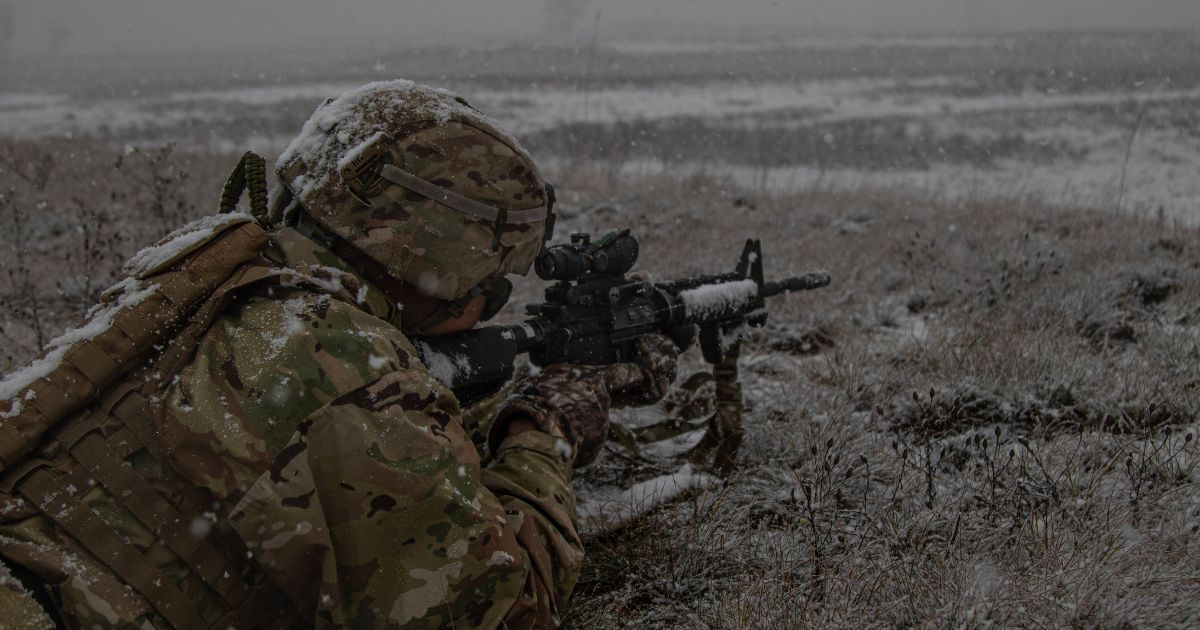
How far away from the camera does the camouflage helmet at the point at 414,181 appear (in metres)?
1.92

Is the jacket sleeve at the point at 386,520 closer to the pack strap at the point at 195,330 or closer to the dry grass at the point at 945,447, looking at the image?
the pack strap at the point at 195,330

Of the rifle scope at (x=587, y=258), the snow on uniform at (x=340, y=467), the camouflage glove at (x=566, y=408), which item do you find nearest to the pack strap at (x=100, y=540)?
the snow on uniform at (x=340, y=467)

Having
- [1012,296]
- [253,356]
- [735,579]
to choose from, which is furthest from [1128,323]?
[253,356]

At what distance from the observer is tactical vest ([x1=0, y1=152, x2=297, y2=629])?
1555mm

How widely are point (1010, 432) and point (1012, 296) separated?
2094 millimetres

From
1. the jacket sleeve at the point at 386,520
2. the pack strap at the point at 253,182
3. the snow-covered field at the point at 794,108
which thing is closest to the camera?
the jacket sleeve at the point at 386,520

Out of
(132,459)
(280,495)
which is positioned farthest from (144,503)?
(280,495)

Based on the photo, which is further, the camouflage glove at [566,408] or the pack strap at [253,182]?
the camouflage glove at [566,408]

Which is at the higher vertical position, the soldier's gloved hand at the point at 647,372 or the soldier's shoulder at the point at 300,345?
the soldier's shoulder at the point at 300,345

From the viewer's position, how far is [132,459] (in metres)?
1.61

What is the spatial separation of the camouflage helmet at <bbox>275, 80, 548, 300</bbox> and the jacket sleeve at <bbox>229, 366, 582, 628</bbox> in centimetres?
38

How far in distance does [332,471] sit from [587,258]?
155cm

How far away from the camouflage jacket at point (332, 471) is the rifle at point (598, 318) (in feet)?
2.21

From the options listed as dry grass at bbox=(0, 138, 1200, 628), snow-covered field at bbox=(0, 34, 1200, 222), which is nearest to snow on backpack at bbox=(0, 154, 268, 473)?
dry grass at bbox=(0, 138, 1200, 628)
